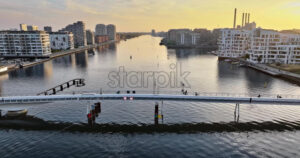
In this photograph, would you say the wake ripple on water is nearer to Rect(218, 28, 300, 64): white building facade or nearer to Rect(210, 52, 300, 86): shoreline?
Rect(210, 52, 300, 86): shoreline

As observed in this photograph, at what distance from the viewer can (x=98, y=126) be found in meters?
43.4

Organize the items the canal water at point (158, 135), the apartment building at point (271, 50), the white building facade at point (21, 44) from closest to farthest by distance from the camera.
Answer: the canal water at point (158, 135), the apartment building at point (271, 50), the white building facade at point (21, 44)

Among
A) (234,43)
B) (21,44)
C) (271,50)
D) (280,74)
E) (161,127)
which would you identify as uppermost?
(21,44)

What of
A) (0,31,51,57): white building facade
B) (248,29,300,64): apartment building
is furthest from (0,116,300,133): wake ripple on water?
(0,31,51,57): white building facade

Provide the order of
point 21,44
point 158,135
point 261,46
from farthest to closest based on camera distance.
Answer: point 21,44, point 261,46, point 158,135

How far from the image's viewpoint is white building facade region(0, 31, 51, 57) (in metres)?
152

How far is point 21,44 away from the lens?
154m

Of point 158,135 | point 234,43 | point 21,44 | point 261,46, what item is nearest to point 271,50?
point 261,46

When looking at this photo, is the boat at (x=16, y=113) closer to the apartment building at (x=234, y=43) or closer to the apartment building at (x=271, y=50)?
the apartment building at (x=271, y=50)

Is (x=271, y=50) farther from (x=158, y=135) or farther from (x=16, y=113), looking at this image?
(x=16, y=113)

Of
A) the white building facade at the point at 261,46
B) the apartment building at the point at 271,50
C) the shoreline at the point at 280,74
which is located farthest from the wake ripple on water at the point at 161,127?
the white building facade at the point at 261,46

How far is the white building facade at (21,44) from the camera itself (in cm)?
15225

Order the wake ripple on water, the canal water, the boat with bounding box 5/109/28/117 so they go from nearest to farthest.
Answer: the canal water
the wake ripple on water
the boat with bounding box 5/109/28/117

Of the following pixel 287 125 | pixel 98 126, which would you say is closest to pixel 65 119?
pixel 98 126
